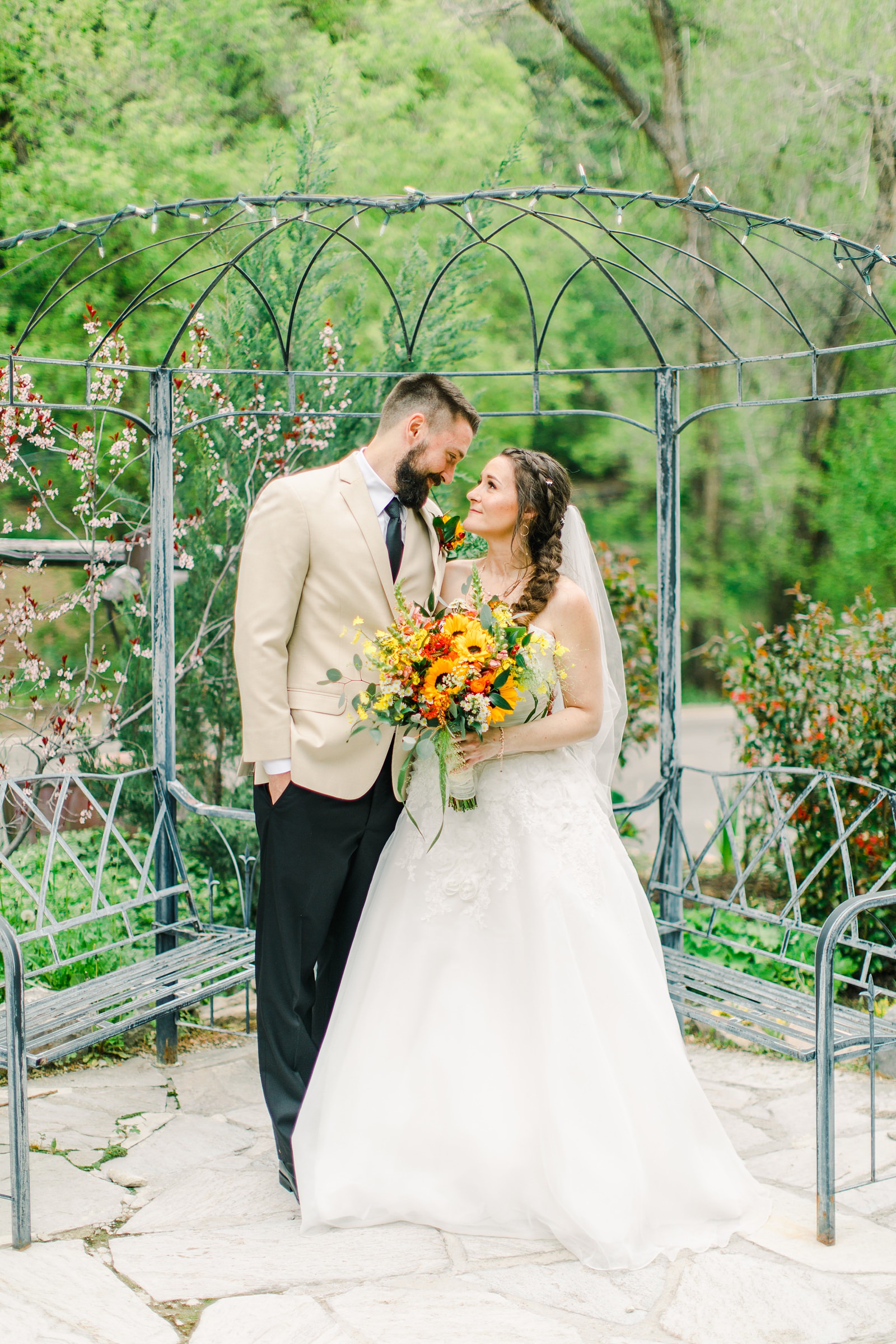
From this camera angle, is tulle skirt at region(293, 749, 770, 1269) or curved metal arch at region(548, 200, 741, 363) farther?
curved metal arch at region(548, 200, 741, 363)

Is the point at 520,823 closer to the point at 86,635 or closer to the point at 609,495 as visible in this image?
the point at 86,635

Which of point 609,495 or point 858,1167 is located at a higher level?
point 609,495

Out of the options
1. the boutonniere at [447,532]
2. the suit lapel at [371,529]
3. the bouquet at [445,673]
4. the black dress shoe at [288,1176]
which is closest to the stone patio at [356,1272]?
the black dress shoe at [288,1176]

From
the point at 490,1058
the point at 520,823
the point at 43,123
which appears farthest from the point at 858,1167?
the point at 43,123

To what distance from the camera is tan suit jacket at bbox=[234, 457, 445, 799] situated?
304 cm

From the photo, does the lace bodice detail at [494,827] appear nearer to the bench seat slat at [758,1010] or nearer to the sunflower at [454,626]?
the sunflower at [454,626]

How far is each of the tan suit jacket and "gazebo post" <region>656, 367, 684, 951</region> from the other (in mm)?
1484

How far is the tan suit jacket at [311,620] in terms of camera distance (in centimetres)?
304

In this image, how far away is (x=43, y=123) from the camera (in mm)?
9367

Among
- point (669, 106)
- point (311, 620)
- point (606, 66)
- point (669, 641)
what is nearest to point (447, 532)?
point (311, 620)

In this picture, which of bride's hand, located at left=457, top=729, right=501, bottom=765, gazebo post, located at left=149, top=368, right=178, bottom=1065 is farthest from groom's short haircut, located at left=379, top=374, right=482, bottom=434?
gazebo post, located at left=149, top=368, right=178, bottom=1065

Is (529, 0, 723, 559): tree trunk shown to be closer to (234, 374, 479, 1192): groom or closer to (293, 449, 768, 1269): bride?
(234, 374, 479, 1192): groom

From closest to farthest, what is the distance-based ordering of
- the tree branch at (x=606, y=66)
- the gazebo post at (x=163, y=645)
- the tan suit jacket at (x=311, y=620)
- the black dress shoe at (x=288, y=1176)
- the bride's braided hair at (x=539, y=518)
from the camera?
the tan suit jacket at (x=311, y=620), the black dress shoe at (x=288, y=1176), the bride's braided hair at (x=539, y=518), the gazebo post at (x=163, y=645), the tree branch at (x=606, y=66)

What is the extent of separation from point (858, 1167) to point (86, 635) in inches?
222
